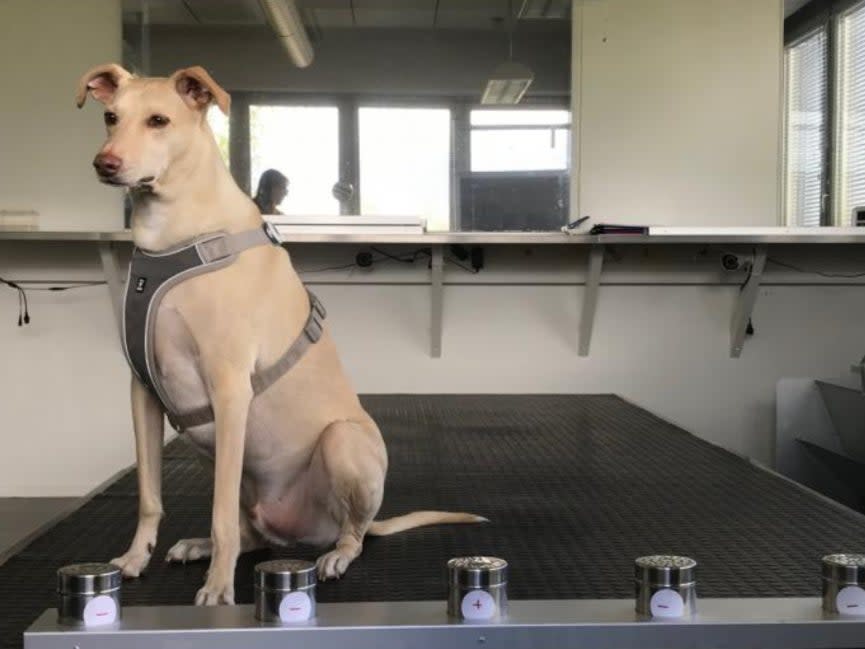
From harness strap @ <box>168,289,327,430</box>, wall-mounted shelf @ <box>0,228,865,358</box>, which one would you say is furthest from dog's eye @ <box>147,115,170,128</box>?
wall-mounted shelf @ <box>0,228,865,358</box>

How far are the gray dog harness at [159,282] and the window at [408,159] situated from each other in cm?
310

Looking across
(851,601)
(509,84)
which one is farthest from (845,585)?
(509,84)

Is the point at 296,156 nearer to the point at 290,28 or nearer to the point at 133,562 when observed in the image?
the point at 290,28

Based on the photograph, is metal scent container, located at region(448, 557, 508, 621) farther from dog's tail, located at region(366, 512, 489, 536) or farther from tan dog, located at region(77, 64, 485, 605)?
dog's tail, located at region(366, 512, 489, 536)

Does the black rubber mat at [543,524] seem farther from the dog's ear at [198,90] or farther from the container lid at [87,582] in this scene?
the dog's ear at [198,90]

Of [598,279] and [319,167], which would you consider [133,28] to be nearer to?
[319,167]

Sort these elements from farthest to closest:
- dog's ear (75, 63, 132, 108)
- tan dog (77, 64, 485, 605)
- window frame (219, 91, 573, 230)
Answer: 1. window frame (219, 91, 573, 230)
2. dog's ear (75, 63, 132, 108)
3. tan dog (77, 64, 485, 605)

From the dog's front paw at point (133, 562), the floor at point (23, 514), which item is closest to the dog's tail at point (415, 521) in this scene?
the dog's front paw at point (133, 562)

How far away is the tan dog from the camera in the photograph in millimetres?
1402

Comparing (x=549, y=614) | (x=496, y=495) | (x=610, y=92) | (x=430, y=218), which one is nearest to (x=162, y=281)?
(x=549, y=614)

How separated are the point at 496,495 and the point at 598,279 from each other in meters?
2.45

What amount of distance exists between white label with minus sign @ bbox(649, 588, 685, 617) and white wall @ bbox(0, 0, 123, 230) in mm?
3952

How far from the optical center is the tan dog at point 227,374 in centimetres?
140

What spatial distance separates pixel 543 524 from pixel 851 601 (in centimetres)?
92
